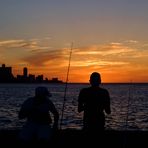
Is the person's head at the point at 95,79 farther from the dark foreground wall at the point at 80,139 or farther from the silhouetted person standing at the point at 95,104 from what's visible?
the dark foreground wall at the point at 80,139

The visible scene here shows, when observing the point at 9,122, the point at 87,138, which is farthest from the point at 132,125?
the point at 87,138

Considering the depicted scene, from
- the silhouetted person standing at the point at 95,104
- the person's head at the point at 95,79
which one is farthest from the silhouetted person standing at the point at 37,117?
the person's head at the point at 95,79

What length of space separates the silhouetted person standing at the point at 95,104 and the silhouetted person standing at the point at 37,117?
74 centimetres

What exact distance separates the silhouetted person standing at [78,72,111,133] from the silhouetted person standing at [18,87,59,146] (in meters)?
0.74

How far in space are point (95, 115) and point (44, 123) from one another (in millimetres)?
1020

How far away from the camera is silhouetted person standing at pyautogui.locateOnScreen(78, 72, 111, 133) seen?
8789 millimetres

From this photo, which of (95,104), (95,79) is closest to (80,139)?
(95,104)

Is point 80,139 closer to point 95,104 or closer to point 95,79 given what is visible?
point 95,104

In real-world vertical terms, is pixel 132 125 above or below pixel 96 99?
below

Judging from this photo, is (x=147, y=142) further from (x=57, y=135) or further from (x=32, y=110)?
(x=32, y=110)

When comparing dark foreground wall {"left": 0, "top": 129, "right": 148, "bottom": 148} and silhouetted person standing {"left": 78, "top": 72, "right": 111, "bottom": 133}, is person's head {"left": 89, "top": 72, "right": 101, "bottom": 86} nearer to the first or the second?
silhouetted person standing {"left": 78, "top": 72, "right": 111, "bottom": 133}

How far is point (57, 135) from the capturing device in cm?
1109

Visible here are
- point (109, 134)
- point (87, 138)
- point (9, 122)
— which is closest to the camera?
point (87, 138)

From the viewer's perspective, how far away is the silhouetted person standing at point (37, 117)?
8336 millimetres
